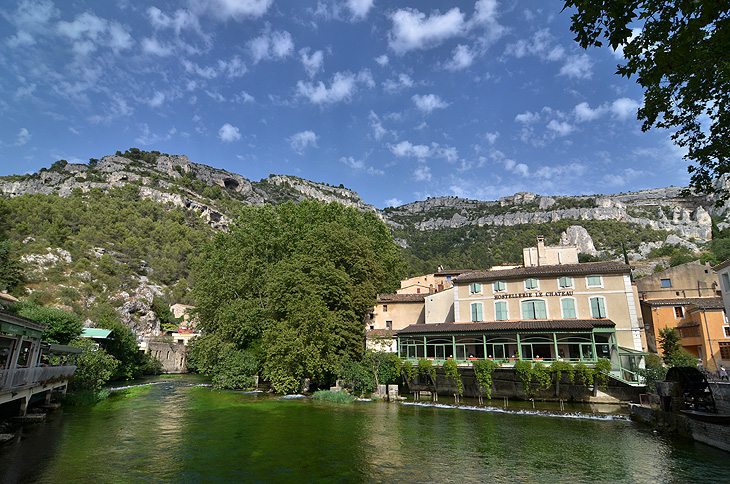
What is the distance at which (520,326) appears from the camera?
29.6m

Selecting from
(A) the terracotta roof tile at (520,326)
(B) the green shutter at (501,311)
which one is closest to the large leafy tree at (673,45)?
(A) the terracotta roof tile at (520,326)

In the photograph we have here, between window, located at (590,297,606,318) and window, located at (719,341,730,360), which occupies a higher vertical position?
window, located at (590,297,606,318)

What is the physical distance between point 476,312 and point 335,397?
49.1ft

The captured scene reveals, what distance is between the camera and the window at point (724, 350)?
34281 mm

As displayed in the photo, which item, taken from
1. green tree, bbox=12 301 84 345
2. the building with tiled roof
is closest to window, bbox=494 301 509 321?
the building with tiled roof

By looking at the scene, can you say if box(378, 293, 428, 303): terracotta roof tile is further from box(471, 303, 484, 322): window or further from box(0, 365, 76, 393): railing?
box(0, 365, 76, 393): railing

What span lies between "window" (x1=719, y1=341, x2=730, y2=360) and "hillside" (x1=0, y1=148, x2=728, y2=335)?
47.9 m

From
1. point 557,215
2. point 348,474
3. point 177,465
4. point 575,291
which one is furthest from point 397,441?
point 557,215

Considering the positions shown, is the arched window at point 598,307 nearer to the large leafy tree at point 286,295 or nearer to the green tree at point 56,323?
the large leafy tree at point 286,295

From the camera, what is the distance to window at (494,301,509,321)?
33.6 m

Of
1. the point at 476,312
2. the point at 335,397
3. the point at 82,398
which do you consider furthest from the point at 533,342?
the point at 82,398

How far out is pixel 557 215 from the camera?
458 ft

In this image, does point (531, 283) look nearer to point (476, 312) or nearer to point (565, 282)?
point (565, 282)

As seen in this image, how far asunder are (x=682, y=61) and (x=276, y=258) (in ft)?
120
